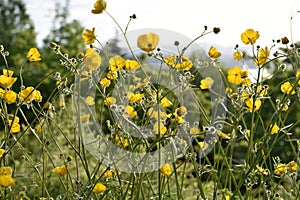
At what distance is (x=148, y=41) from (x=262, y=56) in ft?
1.08

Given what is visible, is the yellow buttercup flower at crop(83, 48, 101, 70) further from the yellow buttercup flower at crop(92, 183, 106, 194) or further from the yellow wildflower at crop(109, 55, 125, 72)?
the yellow buttercup flower at crop(92, 183, 106, 194)

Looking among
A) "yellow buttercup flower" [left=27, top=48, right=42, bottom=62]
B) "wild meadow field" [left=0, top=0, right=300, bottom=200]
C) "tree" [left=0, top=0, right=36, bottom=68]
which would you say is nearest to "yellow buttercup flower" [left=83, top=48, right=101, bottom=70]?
"wild meadow field" [left=0, top=0, right=300, bottom=200]

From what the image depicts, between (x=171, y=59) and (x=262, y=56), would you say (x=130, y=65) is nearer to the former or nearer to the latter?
(x=171, y=59)

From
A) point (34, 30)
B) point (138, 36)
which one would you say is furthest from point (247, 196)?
point (34, 30)

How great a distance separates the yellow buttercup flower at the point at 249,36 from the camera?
1.58m

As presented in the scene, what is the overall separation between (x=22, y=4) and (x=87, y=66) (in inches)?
370

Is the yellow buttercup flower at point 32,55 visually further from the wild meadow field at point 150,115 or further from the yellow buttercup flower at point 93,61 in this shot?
the yellow buttercup flower at point 93,61

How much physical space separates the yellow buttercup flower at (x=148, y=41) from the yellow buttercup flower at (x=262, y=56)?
29cm

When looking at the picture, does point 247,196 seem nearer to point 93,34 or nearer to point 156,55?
point 156,55

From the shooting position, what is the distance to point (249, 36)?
1589 mm

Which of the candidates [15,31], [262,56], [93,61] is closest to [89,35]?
[93,61]

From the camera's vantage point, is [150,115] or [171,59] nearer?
[150,115]

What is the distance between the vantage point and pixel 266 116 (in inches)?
254

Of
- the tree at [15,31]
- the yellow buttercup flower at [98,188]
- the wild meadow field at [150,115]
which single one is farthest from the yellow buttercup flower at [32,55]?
the tree at [15,31]
